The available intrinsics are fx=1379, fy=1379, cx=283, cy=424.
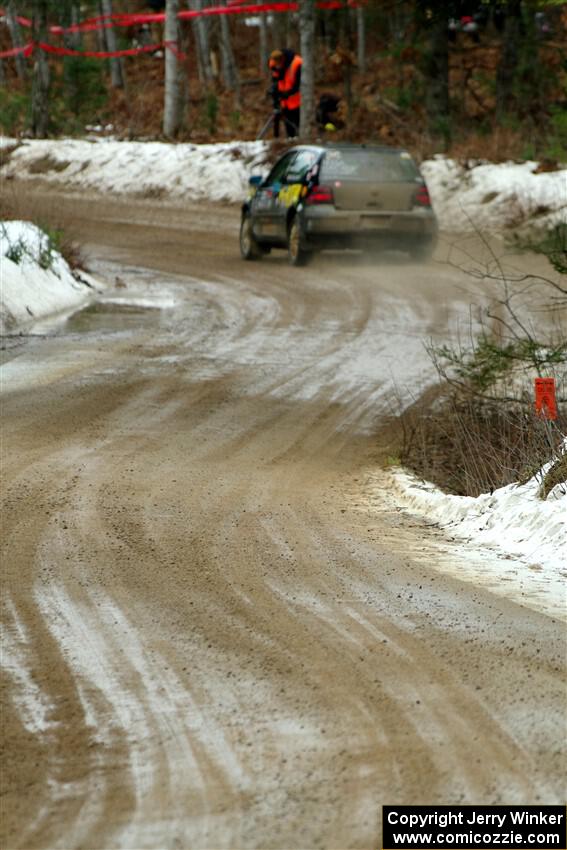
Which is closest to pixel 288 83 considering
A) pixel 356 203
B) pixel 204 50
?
pixel 356 203

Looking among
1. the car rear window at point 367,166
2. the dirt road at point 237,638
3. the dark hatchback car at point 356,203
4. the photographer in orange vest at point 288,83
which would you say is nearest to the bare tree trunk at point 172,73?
the photographer in orange vest at point 288,83

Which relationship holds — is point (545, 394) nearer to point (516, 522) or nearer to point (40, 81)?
point (516, 522)

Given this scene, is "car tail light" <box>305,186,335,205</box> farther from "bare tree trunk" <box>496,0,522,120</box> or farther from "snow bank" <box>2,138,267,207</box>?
"bare tree trunk" <box>496,0,522,120</box>

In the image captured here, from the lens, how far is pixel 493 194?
77.8ft

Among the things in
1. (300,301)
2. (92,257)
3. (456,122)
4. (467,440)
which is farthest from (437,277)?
(456,122)

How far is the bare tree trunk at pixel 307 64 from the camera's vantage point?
28.3 metres

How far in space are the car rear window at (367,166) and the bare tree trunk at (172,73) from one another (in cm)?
1514

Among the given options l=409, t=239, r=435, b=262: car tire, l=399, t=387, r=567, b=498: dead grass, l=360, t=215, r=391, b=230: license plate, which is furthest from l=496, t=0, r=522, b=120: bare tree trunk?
l=399, t=387, r=567, b=498: dead grass

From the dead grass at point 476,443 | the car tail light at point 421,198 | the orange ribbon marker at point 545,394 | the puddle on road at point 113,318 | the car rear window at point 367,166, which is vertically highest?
the car rear window at point 367,166

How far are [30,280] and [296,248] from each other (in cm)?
524

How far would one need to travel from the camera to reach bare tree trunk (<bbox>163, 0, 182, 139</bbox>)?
33.5m

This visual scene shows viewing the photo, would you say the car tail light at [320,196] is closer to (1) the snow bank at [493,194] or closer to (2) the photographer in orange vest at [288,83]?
(1) the snow bank at [493,194]

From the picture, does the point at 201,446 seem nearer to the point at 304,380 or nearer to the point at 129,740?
the point at 304,380

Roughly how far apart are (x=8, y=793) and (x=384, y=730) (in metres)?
1.08
